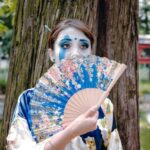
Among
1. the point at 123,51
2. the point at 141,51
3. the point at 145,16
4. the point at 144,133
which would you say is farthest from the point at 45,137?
→ the point at 145,16

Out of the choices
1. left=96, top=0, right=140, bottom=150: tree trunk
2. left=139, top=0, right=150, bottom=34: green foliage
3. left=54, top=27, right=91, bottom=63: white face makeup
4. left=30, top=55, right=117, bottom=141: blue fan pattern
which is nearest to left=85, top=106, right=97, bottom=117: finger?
left=30, top=55, right=117, bottom=141: blue fan pattern

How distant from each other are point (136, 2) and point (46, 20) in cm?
64

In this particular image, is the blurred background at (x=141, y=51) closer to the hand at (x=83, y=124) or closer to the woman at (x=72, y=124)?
the woman at (x=72, y=124)

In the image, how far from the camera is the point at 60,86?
231 centimetres

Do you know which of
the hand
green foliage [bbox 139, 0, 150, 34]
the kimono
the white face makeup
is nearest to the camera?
the hand

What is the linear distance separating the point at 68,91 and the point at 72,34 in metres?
0.33

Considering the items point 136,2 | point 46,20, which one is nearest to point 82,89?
point 46,20

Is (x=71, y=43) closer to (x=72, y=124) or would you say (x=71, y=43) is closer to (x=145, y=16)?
(x=72, y=124)

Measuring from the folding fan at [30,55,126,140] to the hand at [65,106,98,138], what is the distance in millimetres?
56

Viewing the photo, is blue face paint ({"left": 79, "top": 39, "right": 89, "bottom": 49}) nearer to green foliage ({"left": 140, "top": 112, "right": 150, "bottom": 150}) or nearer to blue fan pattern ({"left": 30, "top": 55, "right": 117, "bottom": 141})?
blue fan pattern ({"left": 30, "top": 55, "right": 117, "bottom": 141})

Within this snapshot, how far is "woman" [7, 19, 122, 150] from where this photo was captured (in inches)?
85.8

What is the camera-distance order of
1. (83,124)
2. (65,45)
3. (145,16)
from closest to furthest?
(83,124), (65,45), (145,16)

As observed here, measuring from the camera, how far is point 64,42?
2.47 metres

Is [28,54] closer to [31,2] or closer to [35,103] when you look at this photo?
[31,2]
